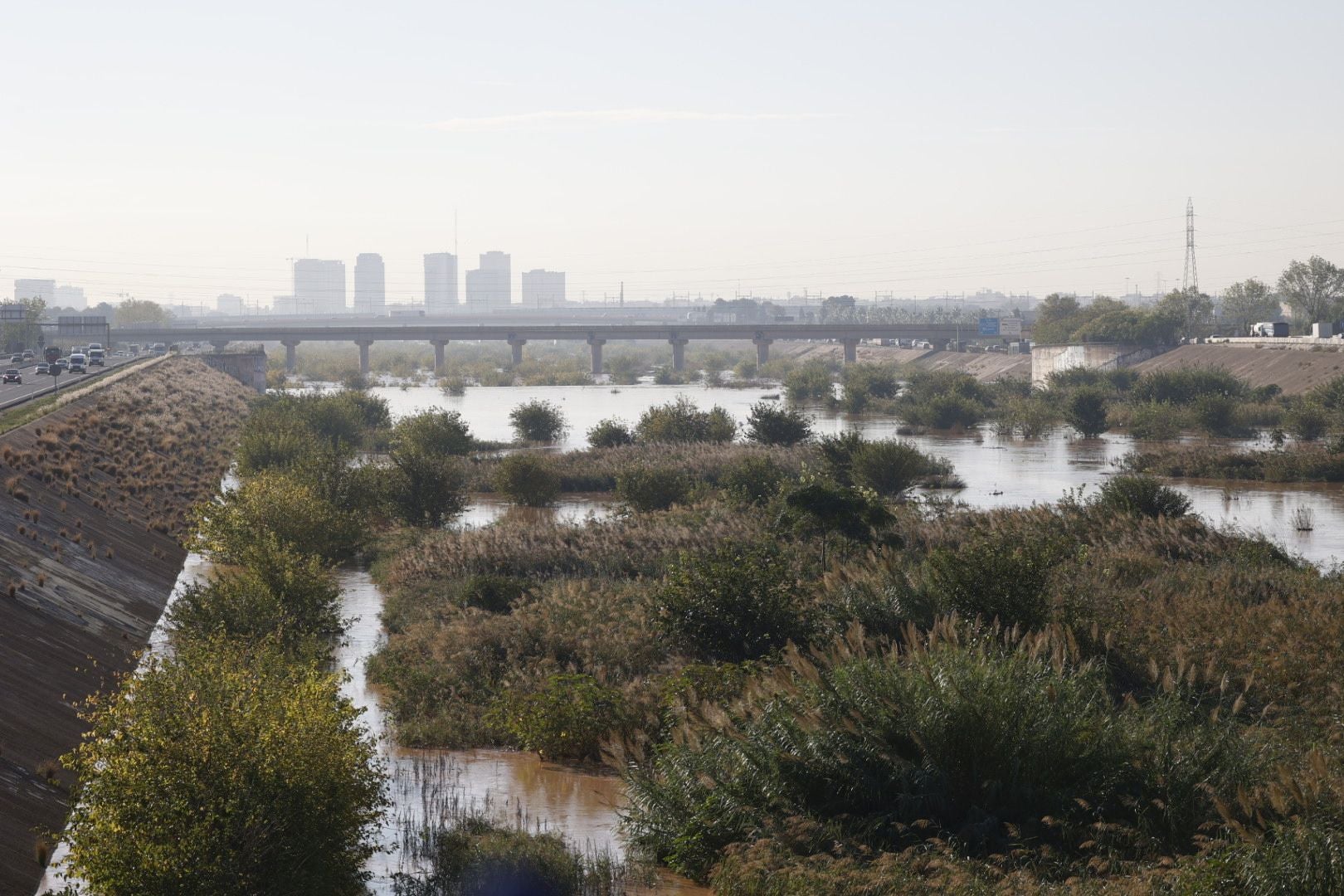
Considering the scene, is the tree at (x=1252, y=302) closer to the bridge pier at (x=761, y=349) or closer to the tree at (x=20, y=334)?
the bridge pier at (x=761, y=349)

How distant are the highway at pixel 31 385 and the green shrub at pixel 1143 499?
42.1 m

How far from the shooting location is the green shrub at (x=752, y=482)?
40.0 meters

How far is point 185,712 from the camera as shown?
39.9 ft

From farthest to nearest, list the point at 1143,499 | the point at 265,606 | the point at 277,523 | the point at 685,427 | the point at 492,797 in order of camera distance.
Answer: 1. the point at 685,427
2. the point at 1143,499
3. the point at 277,523
4. the point at 265,606
5. the point at 492,797

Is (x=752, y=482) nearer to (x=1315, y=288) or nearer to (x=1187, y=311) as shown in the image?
(x=1187, y=311)

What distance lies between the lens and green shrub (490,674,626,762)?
1939cm

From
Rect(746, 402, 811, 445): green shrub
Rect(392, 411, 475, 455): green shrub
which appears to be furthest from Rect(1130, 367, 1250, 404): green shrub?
Rect(392, 411, 475, 455): green shrub

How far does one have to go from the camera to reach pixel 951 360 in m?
149

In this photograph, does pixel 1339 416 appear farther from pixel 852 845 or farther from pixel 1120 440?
pixel 852 845

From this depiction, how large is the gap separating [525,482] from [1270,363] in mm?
61816

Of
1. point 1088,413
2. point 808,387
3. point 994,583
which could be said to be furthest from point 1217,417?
point 994,583

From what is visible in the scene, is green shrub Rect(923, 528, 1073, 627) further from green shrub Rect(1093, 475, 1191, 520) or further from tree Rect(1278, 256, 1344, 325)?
tree Rect(1278, 256, 1344, 325)

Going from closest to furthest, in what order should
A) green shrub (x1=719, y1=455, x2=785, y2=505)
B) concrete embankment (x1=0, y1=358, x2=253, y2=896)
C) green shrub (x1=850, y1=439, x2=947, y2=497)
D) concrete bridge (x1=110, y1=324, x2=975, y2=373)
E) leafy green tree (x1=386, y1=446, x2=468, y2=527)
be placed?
concrete embankment (x1=0, y1=358, x2=253, y2=896)
green shrub (x1=719, y1=455, x2=785, y2=505)
leafy green tree (x1=386, y1=446, x2=468, y2=527)
green shrub (x1=850, y1=439, x2=947, y2=497)
concrete bridge (x1=110, y1=324, x2=975, y2=373)

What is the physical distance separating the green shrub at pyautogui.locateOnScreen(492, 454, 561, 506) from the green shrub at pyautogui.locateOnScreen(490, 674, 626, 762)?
28.0 metres
